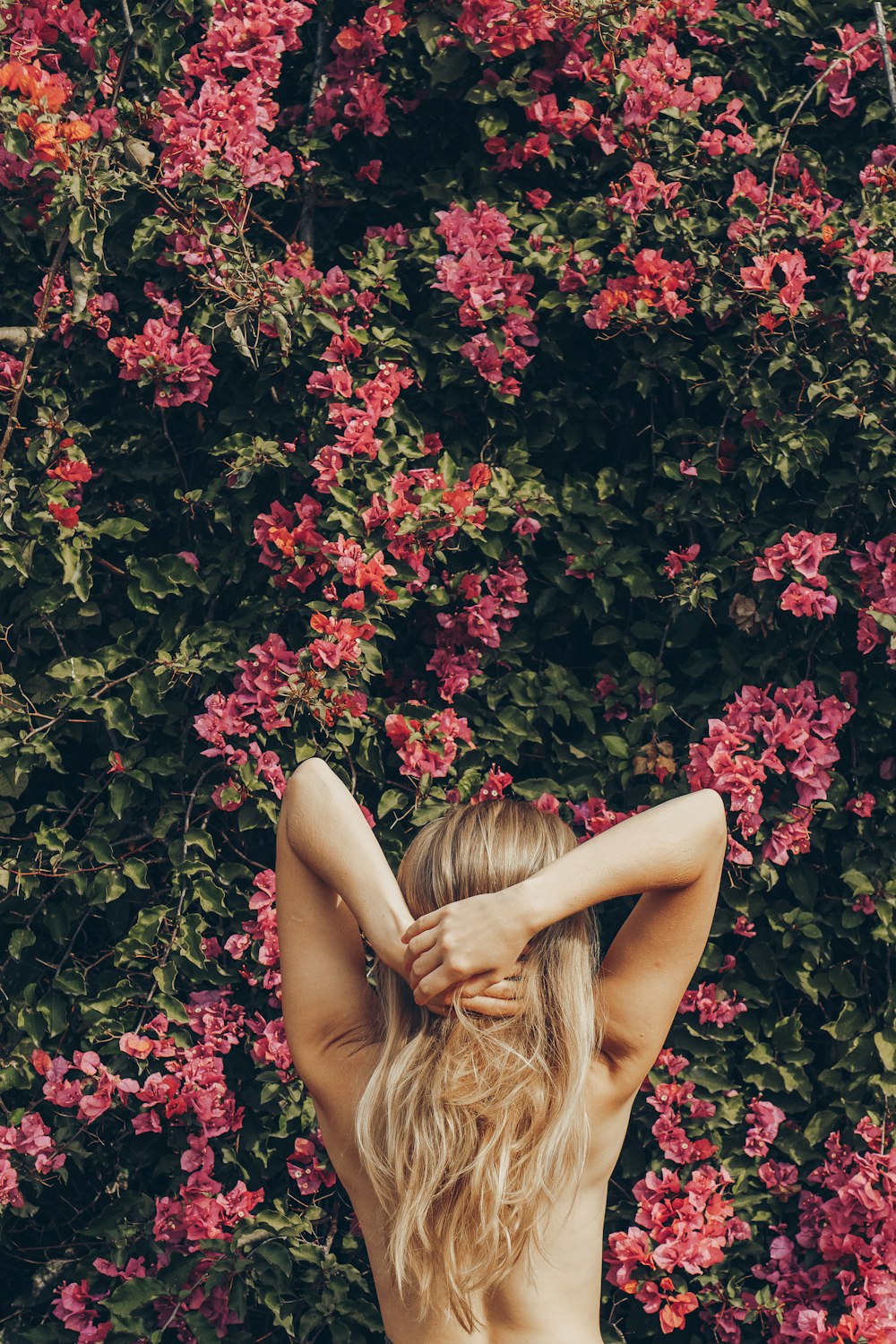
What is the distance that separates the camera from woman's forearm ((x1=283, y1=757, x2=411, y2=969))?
181cm

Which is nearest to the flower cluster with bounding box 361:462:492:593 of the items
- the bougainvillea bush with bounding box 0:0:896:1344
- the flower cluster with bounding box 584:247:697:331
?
the bougainvillea bush with bounding box 0:0:896:1344

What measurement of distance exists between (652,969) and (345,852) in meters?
0.48

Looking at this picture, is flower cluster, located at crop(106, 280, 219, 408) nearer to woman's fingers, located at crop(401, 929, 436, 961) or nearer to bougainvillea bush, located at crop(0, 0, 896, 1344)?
bougainvillea bush, located at crop(0, 0, 896, 1344)

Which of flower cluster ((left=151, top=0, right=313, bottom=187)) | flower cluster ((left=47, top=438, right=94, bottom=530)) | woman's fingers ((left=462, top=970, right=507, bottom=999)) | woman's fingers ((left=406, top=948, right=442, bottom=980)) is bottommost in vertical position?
woman's fingers ((left=462, top=970, right=507, bottom=999))

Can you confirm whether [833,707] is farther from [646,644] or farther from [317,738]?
[317,738]

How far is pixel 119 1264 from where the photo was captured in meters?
2.67

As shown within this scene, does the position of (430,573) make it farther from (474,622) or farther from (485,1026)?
(485,1026)

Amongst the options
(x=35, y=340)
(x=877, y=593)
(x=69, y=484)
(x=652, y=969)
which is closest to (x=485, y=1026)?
(x=652, y=969)

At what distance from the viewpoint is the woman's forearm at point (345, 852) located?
1812 millimetres

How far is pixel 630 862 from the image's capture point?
177 cm

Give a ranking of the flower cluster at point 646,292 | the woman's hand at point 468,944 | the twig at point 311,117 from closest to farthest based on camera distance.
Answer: the woman's hand at point 468,944 → the flower cluster at point 646,292 → the twig at point 311,117

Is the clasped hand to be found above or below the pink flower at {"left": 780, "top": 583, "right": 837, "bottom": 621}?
below

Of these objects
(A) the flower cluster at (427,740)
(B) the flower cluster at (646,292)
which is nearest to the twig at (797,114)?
(B) the flower cluster at (646,292)

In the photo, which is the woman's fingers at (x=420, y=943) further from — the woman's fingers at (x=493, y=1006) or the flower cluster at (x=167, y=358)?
the flower cluster at (x=167, y=358)
